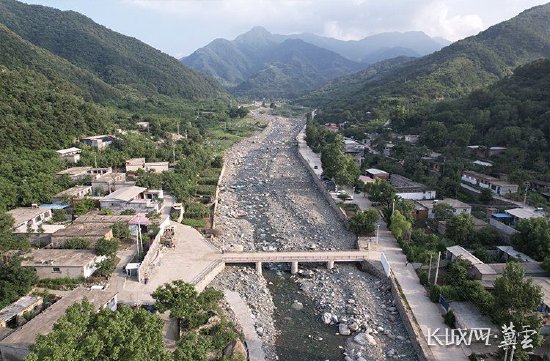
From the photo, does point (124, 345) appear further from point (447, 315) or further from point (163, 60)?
point (163, 60)

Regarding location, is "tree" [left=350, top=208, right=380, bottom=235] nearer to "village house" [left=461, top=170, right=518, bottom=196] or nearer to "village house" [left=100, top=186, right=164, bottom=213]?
"village house" [left=461, top=170, right=518, bottom=196]

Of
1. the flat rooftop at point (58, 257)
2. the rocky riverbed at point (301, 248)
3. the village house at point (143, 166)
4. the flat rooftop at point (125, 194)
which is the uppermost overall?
A: the village house at point (143, 166)

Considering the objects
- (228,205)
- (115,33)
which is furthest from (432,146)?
(115,33)

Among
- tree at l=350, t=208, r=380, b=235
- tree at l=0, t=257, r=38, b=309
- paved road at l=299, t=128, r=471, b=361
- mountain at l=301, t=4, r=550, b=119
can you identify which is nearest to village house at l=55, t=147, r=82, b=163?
tree at l=0, t=257, r=38, b=309

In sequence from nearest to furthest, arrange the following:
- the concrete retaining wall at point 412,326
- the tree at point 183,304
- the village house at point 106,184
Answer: the concrete retaining wall at point 412,326
the tree at point 183,304
the village house at point 106,184

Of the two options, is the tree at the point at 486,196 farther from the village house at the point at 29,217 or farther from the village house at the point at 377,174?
the village house at the point at 29,217

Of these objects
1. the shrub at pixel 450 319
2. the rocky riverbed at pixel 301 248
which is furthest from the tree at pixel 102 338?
the shrub at pixel 450 319

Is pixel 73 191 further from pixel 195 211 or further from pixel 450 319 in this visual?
pixel 450 319

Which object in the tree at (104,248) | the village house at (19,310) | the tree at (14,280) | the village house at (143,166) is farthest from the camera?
the village house at (143,166)
